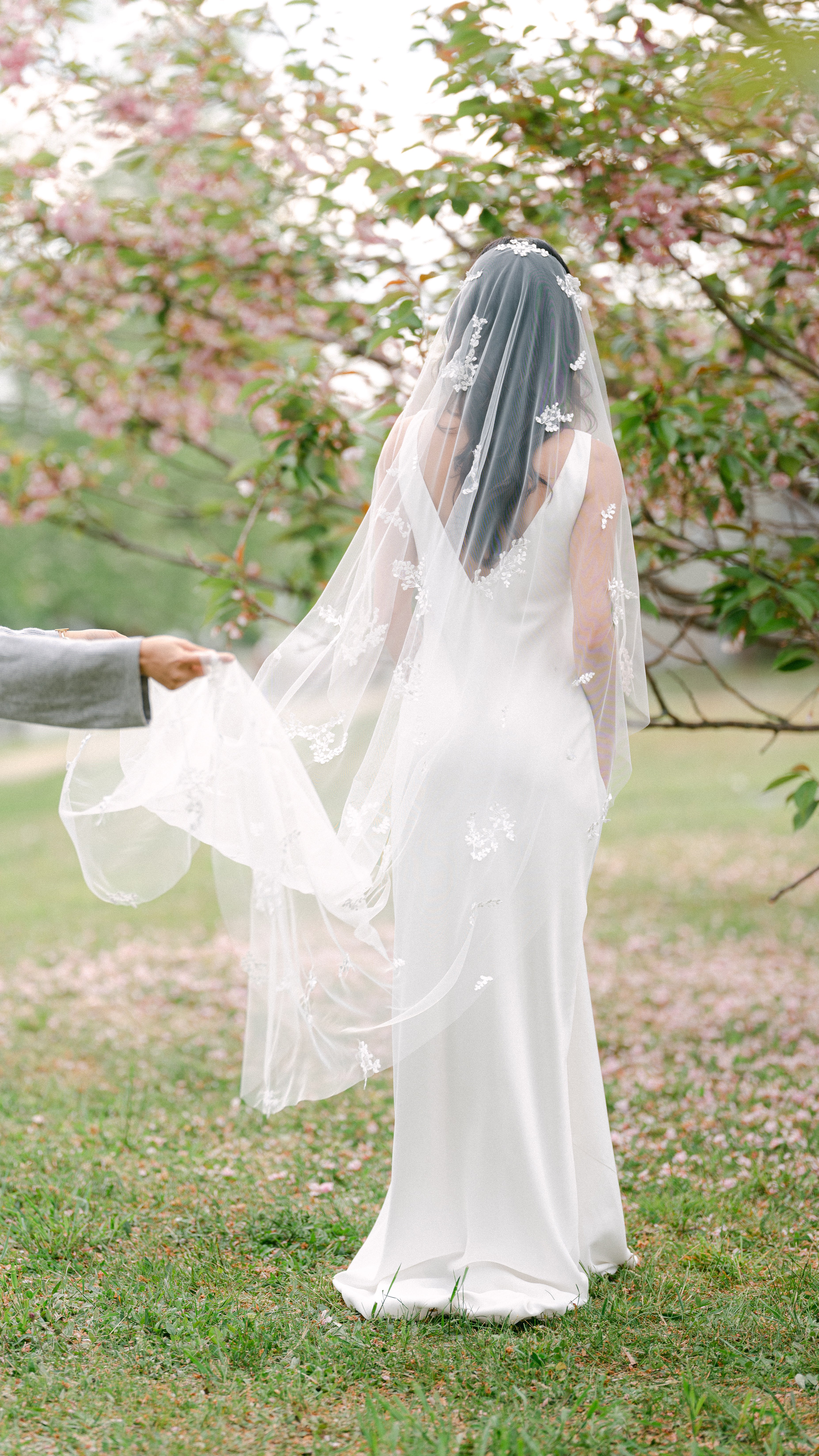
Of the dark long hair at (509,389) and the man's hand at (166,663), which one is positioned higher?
the dark long hair at (509,389)

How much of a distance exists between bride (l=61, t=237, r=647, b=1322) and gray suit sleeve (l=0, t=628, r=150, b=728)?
34 centimetres

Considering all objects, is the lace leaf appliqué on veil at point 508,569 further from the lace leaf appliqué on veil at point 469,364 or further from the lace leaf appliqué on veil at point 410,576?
the lace leaf appliqué on veil at point 469,364

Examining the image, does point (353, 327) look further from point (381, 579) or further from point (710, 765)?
point (710, 765)

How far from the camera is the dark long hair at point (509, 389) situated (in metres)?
2.83

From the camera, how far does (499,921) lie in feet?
9.17

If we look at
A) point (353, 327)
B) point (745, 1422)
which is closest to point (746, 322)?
point (353, 327)

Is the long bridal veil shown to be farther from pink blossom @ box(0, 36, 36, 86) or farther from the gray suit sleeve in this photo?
pink blossom @ box(0, 36, 36, 86)

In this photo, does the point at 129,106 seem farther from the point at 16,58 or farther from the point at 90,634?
the point at 90,634

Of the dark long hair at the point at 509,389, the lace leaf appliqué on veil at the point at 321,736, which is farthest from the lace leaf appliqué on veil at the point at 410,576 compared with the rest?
the lace leaf appliqué on veil at the point at 321,736

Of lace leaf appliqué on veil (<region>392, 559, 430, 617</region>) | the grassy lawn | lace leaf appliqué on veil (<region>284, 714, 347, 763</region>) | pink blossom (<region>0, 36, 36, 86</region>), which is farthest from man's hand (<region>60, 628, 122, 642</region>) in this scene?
pink blossom (<region>0, 36, 36, 86</region>)

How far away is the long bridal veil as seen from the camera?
2801 millimetres

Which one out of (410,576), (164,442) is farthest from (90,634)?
(164,442)

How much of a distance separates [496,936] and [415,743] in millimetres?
480

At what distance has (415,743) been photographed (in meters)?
2.85
